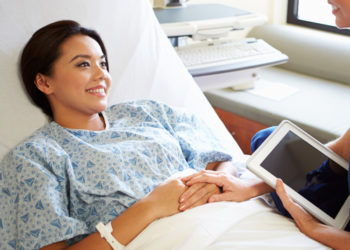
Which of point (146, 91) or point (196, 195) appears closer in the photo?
point (196, 195)

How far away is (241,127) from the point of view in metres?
2.34

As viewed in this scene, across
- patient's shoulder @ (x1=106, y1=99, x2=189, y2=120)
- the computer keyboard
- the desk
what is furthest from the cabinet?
patient's shoulder @ (x1=106, y1=99, x2=189, y2=120)

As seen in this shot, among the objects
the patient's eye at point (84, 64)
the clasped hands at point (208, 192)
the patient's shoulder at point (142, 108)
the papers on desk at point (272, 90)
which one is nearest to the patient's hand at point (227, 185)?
the clasped hands at point (208, 192)

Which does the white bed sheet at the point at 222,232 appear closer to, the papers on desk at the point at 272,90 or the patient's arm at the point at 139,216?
the patient's arm at the point at 139,216

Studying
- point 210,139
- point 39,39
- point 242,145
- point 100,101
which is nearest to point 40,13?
point 39,39

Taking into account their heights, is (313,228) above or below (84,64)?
below

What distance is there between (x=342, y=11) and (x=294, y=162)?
401 millimetres

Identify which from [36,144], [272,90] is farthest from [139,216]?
[272,90]

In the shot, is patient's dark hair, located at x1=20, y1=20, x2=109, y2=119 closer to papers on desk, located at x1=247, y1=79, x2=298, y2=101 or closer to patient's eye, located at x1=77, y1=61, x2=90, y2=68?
patient's eye, located at x1=77, y1=61, x2=90, y2=68

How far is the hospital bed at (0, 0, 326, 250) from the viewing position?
1.08 metres

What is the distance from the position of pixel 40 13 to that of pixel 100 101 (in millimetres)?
377

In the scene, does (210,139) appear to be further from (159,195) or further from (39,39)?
(39,39)

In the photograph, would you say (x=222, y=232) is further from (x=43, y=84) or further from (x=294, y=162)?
(x=43, y=84)

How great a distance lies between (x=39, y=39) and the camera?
130 cm
